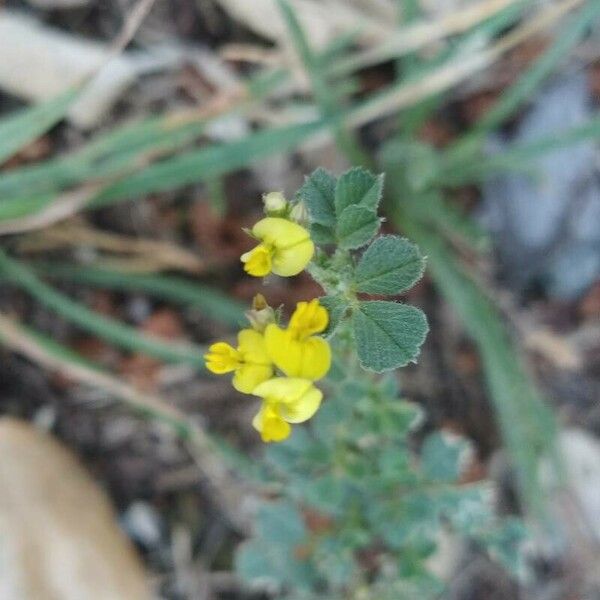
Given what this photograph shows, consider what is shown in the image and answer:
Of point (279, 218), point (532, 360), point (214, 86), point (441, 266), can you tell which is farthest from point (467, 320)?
point (279, 218)

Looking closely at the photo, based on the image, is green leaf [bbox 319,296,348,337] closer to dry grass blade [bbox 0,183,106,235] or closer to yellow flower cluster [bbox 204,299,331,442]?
yellow flower cluster [bbox 204,299,331,442]

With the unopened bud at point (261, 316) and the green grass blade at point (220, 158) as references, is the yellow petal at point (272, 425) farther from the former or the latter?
the green grass blade at point (220, 158)

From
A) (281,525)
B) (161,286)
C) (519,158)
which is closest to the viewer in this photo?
(281,525)

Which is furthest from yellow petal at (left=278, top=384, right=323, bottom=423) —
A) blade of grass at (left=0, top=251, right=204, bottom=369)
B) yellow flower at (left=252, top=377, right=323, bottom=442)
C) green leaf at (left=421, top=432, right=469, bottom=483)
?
blade of grass at (left=0, top=251, right=204, bottom=369)

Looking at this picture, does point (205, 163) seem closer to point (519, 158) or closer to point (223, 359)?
point (519, 158)

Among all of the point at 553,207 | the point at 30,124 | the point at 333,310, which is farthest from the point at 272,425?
the point at 553,207

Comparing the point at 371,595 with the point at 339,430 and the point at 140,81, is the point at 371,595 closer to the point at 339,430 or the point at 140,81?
the point at 339,430

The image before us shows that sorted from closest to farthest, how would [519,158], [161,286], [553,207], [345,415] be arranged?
[345,415] < [519,158] < [161,286] < [553,207]
